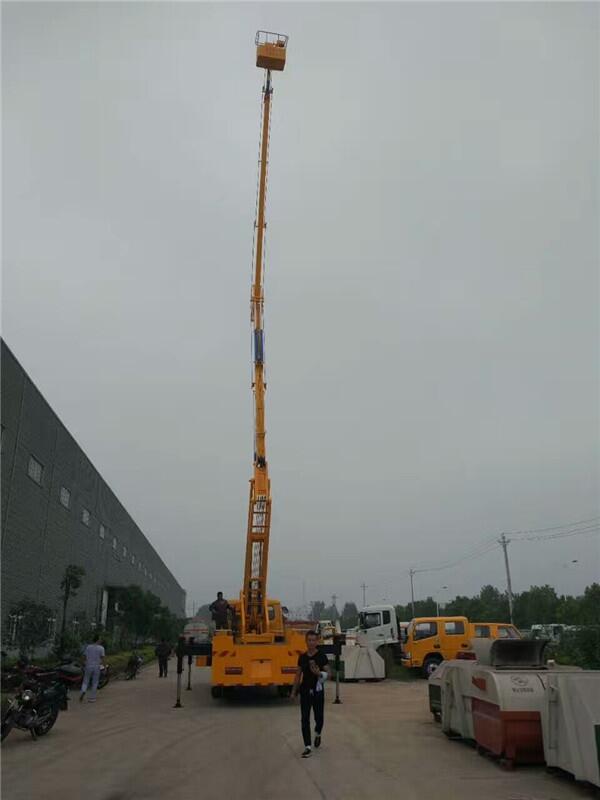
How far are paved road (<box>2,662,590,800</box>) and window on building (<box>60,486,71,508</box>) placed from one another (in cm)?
1523

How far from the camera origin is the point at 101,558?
3728 centimetres

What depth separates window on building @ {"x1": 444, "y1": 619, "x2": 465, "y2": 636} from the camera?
20.8 m

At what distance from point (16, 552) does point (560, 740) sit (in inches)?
723

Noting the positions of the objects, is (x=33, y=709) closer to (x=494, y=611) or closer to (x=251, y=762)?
(x=251, y=762)

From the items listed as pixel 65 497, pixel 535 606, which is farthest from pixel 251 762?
pixel 535 606

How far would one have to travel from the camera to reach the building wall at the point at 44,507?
2013 centimetres

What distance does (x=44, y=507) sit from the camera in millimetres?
24344

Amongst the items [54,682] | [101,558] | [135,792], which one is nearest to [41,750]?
[54,682]

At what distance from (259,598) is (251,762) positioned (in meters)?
7.55

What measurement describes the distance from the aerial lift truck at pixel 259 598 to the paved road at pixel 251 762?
0.92 m

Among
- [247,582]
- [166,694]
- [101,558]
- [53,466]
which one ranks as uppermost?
[53,466]

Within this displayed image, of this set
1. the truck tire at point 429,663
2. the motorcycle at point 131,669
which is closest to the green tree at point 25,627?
the motorcycle at point 131,669

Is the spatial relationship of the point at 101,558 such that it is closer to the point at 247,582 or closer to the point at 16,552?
the point at 16,552

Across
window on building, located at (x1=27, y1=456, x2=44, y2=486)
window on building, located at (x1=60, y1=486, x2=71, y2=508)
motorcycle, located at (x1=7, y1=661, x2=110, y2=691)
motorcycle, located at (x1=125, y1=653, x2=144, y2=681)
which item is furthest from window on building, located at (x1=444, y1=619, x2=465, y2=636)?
window on building, located at (x1=60, y1=486, x2=71, y2=508)
